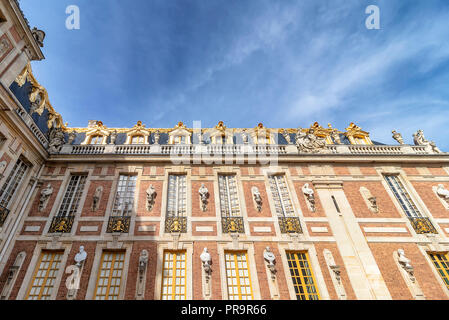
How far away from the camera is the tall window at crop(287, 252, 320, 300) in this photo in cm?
913

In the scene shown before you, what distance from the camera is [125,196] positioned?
37.3 feet

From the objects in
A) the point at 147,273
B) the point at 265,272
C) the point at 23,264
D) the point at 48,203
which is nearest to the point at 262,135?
the point at 265,272

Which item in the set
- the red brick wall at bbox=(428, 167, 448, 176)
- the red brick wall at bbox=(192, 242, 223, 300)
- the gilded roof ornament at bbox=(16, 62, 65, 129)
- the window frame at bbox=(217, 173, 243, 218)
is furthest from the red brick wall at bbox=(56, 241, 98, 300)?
the red brick wall at bbox=(428, 167, 448, 176)

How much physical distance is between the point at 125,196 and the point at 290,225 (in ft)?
25.3

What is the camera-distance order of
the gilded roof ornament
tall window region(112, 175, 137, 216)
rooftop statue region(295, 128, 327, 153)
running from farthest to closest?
rooftop statue region(295, 128, 327, 153), the gilded roof ornament, tall window region(112, 175, 137, 216)

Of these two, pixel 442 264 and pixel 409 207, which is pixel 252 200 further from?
pixel 442 264

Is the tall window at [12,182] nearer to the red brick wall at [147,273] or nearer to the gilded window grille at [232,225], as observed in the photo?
the red brick wall at [147,273]

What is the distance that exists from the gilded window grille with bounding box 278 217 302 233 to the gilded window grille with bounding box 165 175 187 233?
4258 millimetres

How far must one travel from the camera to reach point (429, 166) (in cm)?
1312

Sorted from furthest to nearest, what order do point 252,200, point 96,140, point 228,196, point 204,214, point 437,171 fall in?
point 96,140
point 437,171
point 228,196
point 252,200
point 204,214

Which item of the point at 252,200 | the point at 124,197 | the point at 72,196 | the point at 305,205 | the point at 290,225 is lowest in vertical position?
the point at 290,225

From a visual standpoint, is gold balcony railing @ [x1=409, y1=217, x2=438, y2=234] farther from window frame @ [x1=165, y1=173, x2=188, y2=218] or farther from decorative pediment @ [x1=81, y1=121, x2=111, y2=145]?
decorative pediment @ [x1=81, y1=121, x2=111, y2=145]

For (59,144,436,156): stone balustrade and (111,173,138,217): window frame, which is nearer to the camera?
(111,173,138,217): window frame

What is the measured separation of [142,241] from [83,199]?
3.56 metres
